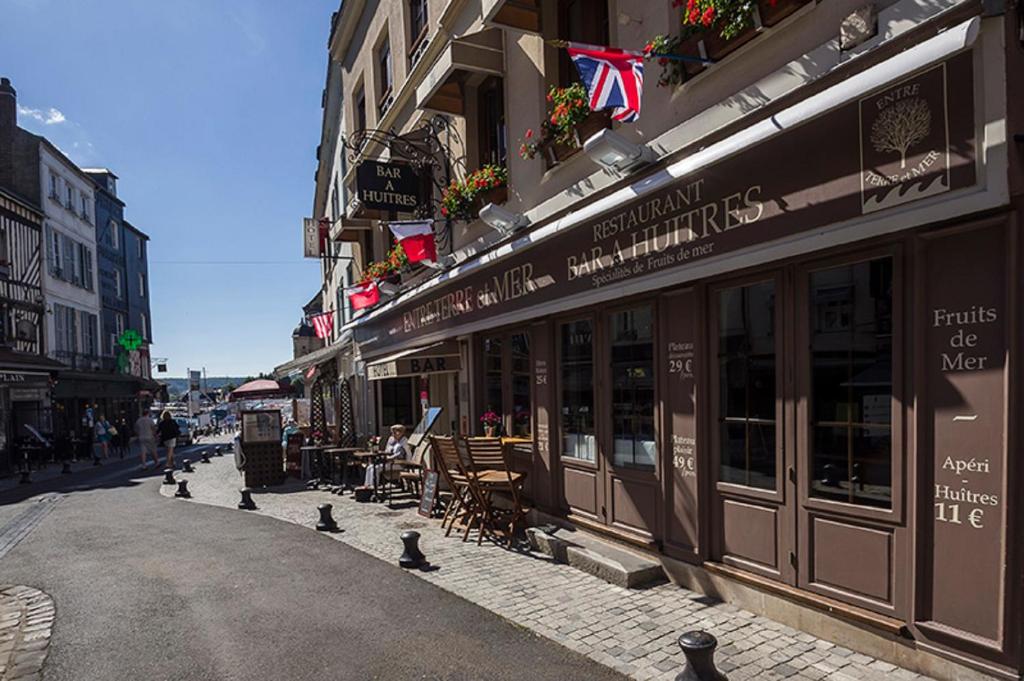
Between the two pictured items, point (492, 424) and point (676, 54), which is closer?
point (676, 54)

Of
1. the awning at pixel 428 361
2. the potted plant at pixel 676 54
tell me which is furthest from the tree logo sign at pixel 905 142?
the awning at pixel 428 361

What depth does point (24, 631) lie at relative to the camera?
193 inches

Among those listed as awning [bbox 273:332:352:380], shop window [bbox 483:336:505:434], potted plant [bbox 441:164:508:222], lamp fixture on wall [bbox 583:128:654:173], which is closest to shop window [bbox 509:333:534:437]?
shop window [bbox 483:336:505:434]

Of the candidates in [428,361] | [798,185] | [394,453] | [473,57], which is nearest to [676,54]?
[798,185]

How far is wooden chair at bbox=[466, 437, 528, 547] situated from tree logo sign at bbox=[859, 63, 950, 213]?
471 cm

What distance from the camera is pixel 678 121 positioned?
5.18 meters

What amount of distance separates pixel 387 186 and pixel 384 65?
17.7 feet

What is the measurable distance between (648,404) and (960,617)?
2.82 metres

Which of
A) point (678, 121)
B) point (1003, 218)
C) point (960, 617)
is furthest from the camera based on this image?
point (678, 121)

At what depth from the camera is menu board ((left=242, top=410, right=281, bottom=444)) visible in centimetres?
1252

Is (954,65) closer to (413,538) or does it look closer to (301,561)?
(413,538)

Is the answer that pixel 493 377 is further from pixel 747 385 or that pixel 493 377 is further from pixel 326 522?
pixel 747 385

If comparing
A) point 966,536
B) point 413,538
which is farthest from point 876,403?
point 413,538

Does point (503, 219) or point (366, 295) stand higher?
point (503, 219)
